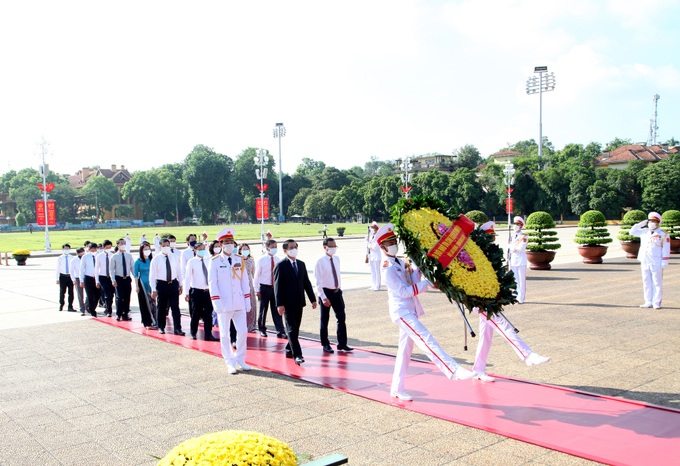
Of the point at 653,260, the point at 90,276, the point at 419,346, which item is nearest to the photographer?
the point at 419,346

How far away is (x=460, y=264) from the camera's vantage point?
633 centimetres

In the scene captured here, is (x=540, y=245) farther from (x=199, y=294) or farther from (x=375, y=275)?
(x=199, y=294)

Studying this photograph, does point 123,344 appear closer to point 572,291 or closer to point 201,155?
point 572,291

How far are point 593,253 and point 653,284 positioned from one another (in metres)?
10.6

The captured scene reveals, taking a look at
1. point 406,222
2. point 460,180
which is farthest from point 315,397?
point 460,180

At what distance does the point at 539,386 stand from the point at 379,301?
7.73 m

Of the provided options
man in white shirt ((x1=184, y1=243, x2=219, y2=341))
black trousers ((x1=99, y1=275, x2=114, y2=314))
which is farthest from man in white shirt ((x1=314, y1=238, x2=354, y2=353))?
black trousers ((x1=99, y1=275, x2=114, y2=314))

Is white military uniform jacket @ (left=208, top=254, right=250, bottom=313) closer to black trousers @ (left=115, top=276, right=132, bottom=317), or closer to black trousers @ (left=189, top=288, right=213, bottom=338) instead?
black trousers @ (left=189, top=288, right=213, bottom=338)

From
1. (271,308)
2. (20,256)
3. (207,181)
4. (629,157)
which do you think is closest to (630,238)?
(271,308)

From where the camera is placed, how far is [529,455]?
485 cm

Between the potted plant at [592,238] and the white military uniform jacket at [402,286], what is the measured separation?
18.6 metres

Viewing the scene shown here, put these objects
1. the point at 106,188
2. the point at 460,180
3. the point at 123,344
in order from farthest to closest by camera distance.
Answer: the point at 106,188
the point at 460,180
the point at 123,344

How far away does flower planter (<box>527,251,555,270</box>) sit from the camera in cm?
2084

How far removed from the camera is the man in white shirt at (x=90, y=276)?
536 inches
